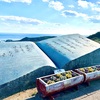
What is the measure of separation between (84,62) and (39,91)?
7005mm

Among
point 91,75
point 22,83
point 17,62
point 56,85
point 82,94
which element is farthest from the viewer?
point 17,62

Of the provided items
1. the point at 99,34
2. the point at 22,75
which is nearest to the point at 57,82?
the point at 22,75

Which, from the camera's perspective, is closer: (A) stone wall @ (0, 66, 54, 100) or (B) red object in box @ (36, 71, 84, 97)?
(B) red object in box @ (36, 71, 84, 97)

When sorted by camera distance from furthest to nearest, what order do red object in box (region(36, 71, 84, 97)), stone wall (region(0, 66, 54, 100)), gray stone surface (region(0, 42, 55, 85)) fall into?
gray stone surface (region(0, 42, 55, 85)), stone wall (region(0, 66, 54, 100)), red object in box (region(36, 71, 84, 97))

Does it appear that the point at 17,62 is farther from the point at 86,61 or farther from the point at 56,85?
the point at 86,61

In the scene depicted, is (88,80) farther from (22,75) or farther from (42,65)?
(22,75)

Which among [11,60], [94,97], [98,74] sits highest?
[11,60]

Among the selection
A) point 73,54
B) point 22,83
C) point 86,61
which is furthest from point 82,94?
point 73,54

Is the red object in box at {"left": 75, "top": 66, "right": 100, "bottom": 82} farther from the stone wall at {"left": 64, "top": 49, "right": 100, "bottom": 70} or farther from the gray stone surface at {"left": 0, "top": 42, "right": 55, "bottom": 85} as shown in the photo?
the gray stone surface at {"left": 0, "top": 42, "right": 55, "bottom": 85}

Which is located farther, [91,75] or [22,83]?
[91,75]

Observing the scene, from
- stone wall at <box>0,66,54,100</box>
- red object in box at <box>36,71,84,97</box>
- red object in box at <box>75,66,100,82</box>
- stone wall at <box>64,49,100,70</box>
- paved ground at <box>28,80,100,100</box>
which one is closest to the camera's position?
red object in box at <box>36,71,84,97</box>

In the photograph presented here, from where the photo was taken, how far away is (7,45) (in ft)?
72.9

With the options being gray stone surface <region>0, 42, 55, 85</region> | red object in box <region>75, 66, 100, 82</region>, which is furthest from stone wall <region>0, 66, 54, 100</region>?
red object in box <region>75, 66, 100, 82</region>

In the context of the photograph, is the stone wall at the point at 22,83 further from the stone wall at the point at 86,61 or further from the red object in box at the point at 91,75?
the red object in box at the point at 91,75
